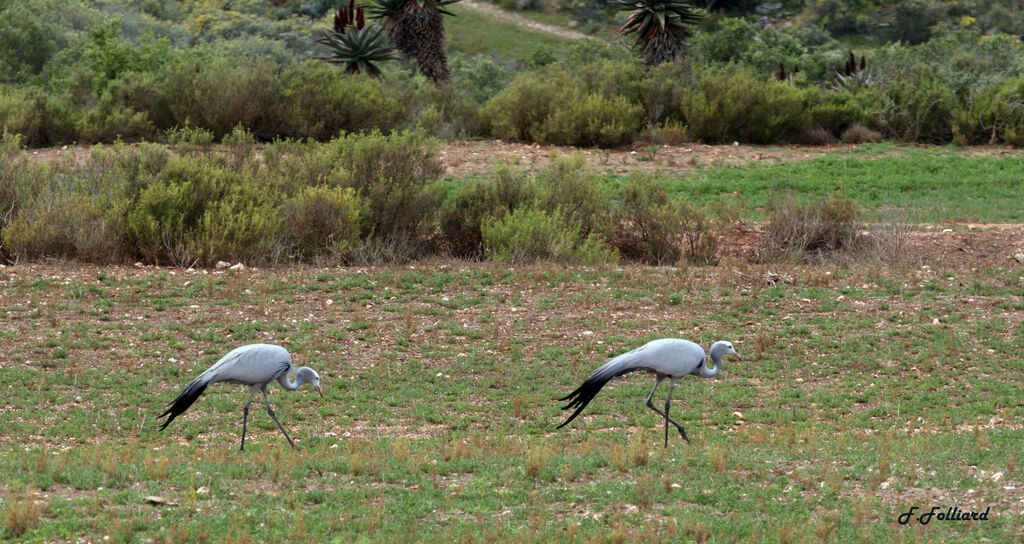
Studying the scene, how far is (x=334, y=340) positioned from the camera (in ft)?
44.4

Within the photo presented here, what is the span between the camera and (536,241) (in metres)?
17.5

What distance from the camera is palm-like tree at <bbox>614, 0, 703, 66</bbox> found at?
32.6 metres

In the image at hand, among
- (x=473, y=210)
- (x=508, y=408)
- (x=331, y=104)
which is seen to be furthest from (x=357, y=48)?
(x=508, y=408)

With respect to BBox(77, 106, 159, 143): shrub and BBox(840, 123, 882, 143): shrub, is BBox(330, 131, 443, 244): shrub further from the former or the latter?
BBox(840, 123, 882, 143): shrub

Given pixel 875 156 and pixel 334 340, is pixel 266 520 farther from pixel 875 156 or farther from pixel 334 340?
pixel 875 156

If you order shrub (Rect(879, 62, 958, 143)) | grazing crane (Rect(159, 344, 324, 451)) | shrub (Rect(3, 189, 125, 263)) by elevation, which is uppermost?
shrub (Rect(879, 62, 958, 143))

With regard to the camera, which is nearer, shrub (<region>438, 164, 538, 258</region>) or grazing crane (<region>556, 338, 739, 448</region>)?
grazing crane (<region>556, 338, 739, 448</region>)

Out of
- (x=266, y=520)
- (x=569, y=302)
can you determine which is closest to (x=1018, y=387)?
(x=569, y=302)

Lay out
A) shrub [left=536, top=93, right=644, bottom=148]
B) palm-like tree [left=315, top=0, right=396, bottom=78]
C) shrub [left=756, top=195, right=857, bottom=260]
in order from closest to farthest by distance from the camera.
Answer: shrub [left=756, top=195, right=857, bottom=260], shrub [left=536, top=93, right=644, bottom=148], palm-like tree [left=315, top=0, right=396, bottom=78]

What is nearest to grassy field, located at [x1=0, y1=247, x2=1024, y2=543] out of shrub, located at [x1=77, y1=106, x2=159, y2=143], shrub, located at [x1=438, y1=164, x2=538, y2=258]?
shrub, located at [x1=438, y1=164, x2=538, y2=258]

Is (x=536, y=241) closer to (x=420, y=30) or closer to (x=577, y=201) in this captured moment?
(x=577, y=201)

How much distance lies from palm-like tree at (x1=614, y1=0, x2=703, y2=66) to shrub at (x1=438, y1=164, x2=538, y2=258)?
1465 cm

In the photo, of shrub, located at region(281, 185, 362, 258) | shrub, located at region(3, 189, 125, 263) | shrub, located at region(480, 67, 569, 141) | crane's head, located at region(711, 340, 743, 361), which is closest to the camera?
crane's head, located at region(711, 340, 743, 361)

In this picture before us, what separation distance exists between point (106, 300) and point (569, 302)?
19.4 ft
